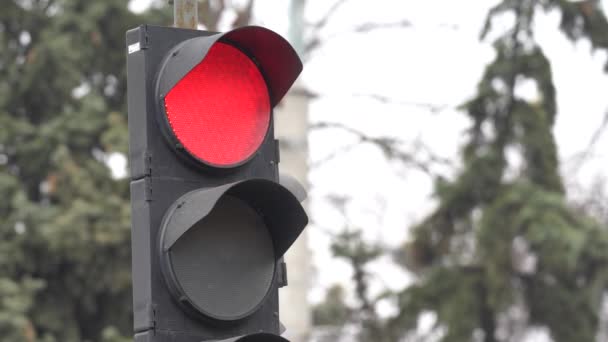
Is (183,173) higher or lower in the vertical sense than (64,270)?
higher

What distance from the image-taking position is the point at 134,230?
3369mm

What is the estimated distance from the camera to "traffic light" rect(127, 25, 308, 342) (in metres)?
3.29

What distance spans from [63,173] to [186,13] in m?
10.7

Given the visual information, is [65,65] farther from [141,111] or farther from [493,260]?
[141,111]

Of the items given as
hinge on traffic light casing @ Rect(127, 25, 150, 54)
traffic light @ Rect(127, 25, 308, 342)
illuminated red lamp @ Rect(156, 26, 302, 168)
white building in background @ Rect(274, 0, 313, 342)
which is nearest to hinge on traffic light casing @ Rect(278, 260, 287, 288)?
traffic light @ Rect(127, 25, 308, 342)

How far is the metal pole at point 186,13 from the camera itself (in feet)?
12.5

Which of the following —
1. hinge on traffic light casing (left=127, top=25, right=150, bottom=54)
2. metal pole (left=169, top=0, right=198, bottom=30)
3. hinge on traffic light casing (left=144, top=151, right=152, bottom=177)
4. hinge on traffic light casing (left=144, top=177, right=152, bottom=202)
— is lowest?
hinge on traffic light casing (left=144, top=177, right=152, bottom=202)

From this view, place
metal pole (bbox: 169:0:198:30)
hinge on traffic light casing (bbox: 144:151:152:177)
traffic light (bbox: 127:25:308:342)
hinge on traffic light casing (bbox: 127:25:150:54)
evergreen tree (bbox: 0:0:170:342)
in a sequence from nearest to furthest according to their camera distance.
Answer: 1. traffic light (bbox: 127:25:308:342)
2. hinge on traffic light casing (bbox: 144:151:152:177)
3. hinge on traffic light casing (bbox: 127:25:150:54)
4. metal pole (bbox: 169:0:198:30)
5. evergreen tree (bbox: 0:0:170:342)

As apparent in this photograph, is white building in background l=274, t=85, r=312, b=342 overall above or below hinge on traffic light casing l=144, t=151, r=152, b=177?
below

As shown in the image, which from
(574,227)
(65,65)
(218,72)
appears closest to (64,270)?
(65,65)

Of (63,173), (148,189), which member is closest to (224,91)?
(148,189)

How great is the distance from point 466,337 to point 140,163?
941 centimetres

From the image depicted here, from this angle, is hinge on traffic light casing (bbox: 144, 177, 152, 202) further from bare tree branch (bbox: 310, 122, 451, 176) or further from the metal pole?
bare tree branch (bbox: 310, 122, 451, 176)

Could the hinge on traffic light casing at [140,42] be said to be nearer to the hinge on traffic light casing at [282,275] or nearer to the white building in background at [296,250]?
the hinge on traffic light casing at [282,275]
